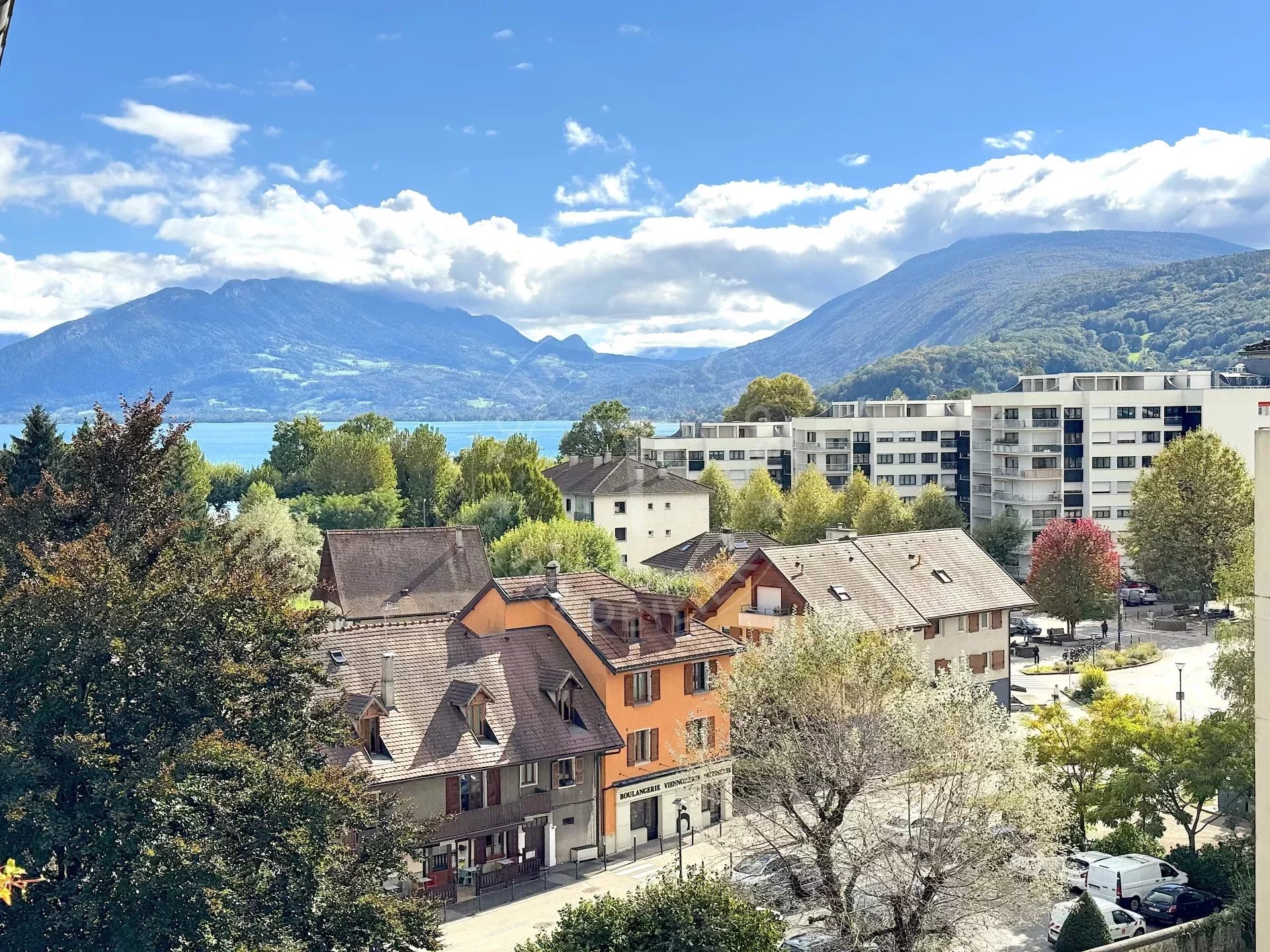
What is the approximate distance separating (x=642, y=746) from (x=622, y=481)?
5882cm

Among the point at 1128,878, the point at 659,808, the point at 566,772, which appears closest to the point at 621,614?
the point at 566,772

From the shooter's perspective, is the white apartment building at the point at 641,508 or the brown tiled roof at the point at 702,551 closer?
the brown tiled roof at the point at 702,551

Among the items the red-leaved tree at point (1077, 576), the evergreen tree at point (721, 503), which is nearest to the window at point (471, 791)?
the red-leaved tree at point (1077, 576)

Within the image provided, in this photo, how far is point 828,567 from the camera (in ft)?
183

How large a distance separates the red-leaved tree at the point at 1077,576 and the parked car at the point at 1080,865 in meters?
40.7

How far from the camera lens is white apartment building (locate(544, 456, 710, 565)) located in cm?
9950

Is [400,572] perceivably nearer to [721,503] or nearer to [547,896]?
[547,896]

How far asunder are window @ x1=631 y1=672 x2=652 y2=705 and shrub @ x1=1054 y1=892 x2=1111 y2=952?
16.9 m

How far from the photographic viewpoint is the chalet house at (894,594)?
5369 centimetres

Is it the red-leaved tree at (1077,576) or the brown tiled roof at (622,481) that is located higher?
the brown tiled roof at (622,481)

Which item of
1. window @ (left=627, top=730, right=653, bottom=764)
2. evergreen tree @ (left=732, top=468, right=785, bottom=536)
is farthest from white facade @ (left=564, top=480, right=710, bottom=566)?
window @ (left=627, top=730, right=653, bottom=764)

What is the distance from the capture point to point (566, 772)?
4028 centimetres

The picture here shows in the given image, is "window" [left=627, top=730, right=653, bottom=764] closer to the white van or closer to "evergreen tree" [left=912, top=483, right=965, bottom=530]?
the white van

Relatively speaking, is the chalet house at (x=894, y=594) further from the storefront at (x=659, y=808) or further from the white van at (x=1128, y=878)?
the white van at (x=1128, y=878)
